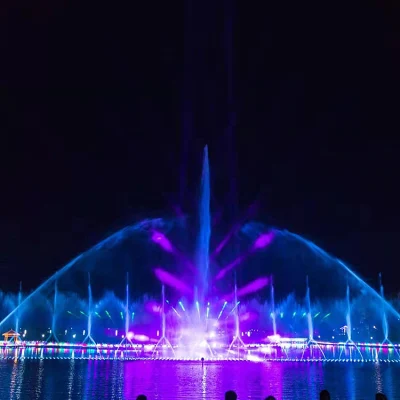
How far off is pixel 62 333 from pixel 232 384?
14222 centimetres

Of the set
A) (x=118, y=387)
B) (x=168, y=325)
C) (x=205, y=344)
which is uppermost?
(x=168, y=325)

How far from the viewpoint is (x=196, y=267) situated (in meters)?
48.9

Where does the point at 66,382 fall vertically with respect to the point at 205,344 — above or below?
below

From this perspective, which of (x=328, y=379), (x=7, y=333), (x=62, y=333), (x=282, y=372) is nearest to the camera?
(x=328, y=379)

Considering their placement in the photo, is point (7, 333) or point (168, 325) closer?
point (168, 325)

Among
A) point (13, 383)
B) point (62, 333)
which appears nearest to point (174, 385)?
point (13, 383)

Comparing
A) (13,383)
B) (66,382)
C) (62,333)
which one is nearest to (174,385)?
(66,382)

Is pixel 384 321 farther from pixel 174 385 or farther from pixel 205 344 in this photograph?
pixel 174 385

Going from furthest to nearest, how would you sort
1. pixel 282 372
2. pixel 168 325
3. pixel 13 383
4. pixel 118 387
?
pixel 168 325 → pixel 282 372 → pixel 13 383 → pixel 118 387

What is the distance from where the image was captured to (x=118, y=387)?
1015 inches

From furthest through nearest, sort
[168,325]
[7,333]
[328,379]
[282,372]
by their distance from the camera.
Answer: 1. [7,333]
2. [168,325]
3. [282,372]
4. [328,379]

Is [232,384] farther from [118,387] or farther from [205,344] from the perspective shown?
[205,344]

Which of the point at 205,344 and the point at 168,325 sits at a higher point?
the point at 168,325

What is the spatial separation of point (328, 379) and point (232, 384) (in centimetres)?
765
